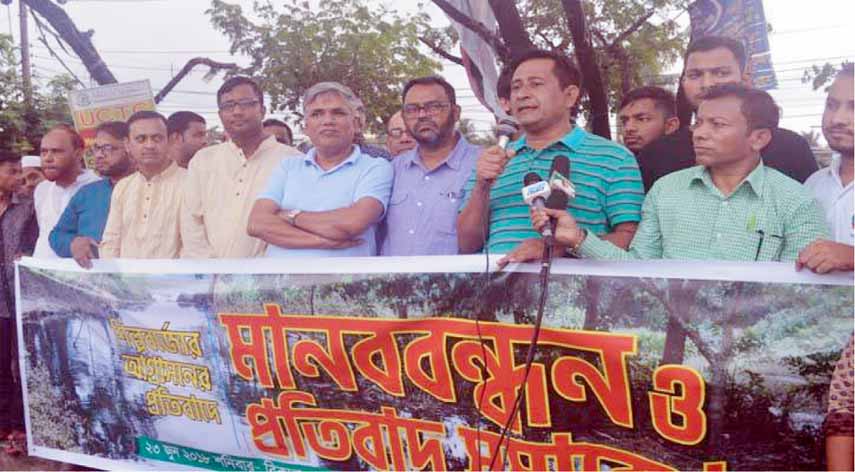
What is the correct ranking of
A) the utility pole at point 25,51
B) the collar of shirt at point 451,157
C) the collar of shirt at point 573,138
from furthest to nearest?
the utility pole at point 25,51 < the collar of shirt at point 451,157 < the collar of shirt at point 573,138

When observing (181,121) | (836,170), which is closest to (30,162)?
(181,121)

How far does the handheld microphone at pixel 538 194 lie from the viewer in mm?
2623

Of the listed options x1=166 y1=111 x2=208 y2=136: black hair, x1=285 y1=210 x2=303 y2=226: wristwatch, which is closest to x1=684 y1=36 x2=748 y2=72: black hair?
x1=285 y1=210 x2=303 y2=226: wristwatch

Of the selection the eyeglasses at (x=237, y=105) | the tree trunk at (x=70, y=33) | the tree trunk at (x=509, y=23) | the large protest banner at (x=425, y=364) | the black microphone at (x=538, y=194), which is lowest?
the large protest banner at (x=425, y=364)

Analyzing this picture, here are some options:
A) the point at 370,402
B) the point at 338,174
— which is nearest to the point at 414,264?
the point at 370,402

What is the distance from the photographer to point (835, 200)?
2865 millimetres

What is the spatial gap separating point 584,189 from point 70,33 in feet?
28.2

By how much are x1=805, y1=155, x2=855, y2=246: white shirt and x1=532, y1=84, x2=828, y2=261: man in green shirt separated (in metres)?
0.16

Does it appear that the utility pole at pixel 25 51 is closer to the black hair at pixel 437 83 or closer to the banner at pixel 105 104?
the banner at pixel 105 104

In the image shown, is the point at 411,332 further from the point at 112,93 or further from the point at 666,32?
the point at 666,32

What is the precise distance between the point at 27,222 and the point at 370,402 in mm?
2937

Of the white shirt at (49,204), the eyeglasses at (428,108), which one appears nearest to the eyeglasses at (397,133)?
the eyeglasses at (428,108)

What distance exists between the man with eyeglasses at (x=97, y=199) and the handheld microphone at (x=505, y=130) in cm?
243

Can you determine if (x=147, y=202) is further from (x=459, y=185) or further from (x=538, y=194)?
(x=538, y=194)
